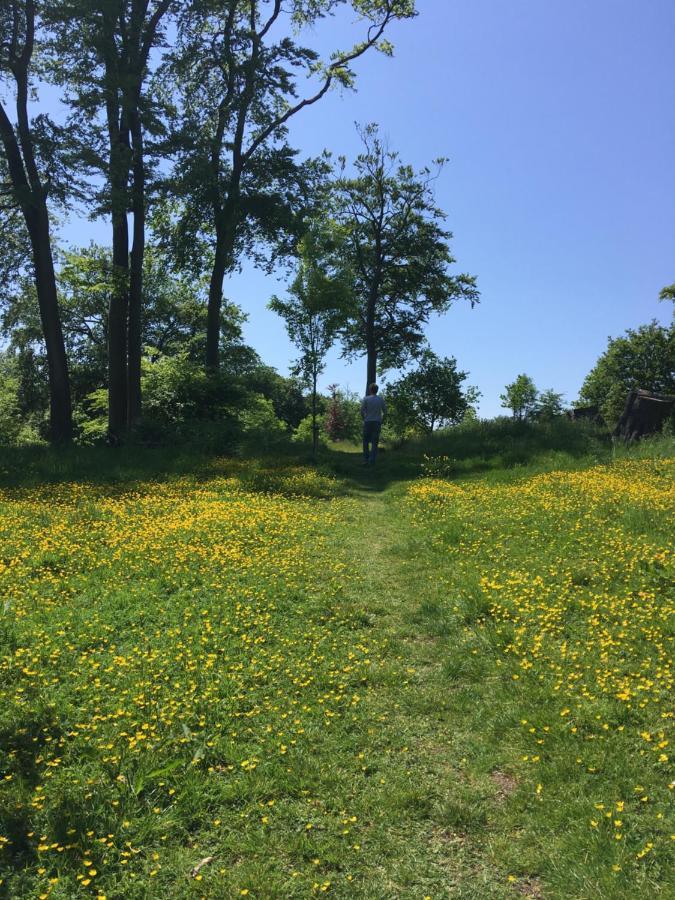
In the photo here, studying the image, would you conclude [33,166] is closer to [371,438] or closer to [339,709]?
[371,438]

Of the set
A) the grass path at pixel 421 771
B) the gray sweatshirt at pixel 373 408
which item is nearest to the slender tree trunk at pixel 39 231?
the gray sweatshirt at pixel 373 408

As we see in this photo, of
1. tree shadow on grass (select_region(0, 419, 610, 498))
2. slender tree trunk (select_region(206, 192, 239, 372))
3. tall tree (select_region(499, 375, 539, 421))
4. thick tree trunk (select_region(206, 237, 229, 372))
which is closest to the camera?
tree shadow on grass (select_region(0, 419, 610, 498))

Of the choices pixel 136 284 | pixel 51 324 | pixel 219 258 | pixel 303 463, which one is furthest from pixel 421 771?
pixel 219 258

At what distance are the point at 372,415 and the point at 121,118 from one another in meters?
14.0

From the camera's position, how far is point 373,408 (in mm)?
18922

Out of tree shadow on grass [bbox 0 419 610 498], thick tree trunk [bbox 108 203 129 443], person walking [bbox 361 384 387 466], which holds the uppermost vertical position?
thick tree trunk [bbox 108 203 129 443]

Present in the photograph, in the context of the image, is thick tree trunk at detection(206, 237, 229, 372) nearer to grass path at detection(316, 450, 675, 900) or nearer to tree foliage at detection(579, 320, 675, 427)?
grass path at detection(316, 450, 675, 900)

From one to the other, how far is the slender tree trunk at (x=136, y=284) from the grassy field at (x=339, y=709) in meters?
11.0

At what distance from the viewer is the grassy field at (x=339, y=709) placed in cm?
330

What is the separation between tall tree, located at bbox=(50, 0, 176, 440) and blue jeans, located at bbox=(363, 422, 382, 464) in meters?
8.61

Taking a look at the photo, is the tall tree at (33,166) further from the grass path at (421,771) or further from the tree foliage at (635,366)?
the tree foliage at (635,366)

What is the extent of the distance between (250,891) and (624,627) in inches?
177

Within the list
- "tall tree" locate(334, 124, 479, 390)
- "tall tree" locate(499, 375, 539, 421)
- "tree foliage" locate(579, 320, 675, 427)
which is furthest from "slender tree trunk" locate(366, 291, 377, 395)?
"tree foliage" locate(579, 320, 675, 427)

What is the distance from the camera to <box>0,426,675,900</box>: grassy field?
10.8 feet
